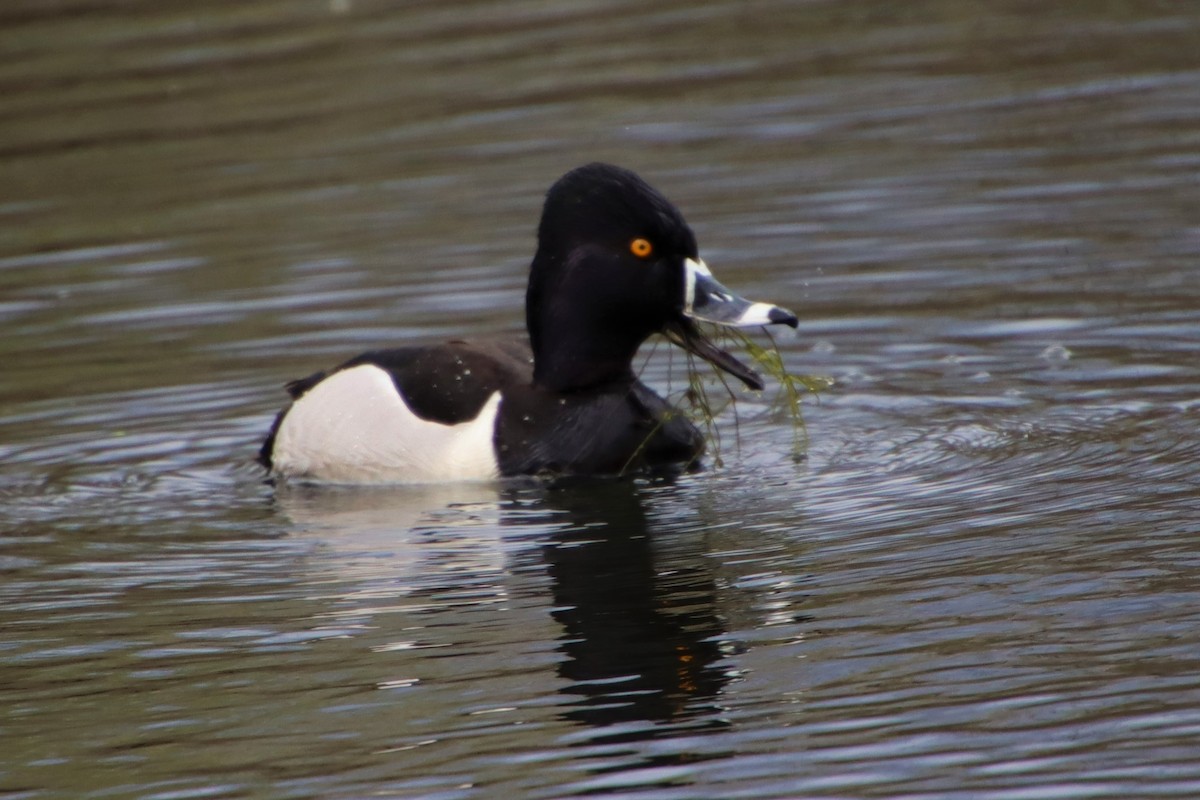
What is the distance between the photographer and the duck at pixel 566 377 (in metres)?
7.24

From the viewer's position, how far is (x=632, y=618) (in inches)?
216

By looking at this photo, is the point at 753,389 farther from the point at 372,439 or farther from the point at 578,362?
the point at 372,439

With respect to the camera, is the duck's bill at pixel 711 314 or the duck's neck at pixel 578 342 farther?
the duck's neck at pixel 578 342

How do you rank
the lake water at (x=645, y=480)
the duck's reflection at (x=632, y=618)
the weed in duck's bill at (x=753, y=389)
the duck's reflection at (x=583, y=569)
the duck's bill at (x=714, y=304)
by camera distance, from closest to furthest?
the lake water at (x=645, y=480), the duck's reflection at (x=632, y=618), the duck's reflection at (x=583, y=569), the duck's bill at (x=714, y=304), the weed in duck's bill at (x=753, y=389)

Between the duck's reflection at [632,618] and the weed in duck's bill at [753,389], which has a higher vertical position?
the weed in duck's bill at [753,389]

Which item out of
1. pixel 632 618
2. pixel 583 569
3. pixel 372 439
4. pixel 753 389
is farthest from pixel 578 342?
pixel 632 618

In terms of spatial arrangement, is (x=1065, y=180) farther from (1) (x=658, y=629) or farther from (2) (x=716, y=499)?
(1) (x=658, y=629)

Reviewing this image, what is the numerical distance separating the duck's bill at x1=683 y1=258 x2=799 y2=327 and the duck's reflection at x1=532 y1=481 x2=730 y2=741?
70cm

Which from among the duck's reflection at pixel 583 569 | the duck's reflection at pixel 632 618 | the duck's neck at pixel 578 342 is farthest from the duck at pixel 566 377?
the duck's reflection at pixel 632 618

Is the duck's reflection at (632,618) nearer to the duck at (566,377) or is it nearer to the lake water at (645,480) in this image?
the lake water at (645,480)

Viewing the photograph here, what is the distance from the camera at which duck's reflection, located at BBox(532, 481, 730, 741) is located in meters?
4.68

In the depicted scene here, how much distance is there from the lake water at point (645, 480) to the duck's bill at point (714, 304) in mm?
582

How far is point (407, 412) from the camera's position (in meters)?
7.65

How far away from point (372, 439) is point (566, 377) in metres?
0.83
